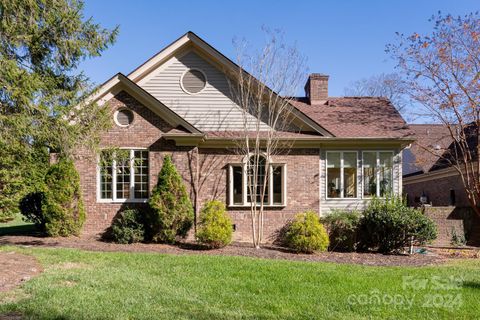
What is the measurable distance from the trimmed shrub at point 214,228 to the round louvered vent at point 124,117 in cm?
410

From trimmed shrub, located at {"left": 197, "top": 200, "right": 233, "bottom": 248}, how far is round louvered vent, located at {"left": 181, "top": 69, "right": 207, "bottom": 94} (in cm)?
493

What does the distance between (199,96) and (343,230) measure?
23.0 feet

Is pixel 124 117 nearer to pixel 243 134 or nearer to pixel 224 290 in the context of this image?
pixel 243 134

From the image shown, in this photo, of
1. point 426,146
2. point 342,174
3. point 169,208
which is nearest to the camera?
point 169,208

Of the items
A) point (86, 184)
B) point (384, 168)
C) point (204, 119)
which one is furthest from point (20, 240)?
point (384, 168)

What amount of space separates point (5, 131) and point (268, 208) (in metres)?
8.72

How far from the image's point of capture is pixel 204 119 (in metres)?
15.0

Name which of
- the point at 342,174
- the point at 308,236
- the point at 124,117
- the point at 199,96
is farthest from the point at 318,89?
the point at 124,117

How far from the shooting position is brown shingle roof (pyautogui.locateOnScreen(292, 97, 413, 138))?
14859 millimetres

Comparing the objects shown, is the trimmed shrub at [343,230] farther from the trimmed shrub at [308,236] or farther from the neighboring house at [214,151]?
the neighboring house at [214,151]

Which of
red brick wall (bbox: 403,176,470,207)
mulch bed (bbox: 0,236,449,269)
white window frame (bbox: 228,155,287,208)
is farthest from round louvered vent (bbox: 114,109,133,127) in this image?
red brick wall (bbox: 403,176,470,207)

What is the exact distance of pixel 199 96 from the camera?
15031mm

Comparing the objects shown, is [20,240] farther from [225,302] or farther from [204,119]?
[225,302]

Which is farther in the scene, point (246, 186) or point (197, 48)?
point (197, 48)
